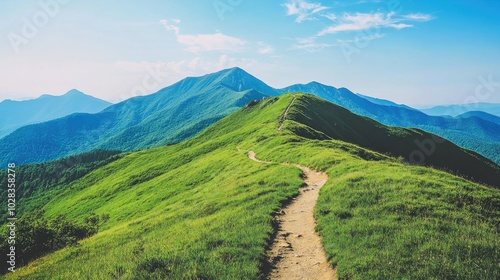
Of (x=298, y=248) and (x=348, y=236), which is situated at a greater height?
(x=348, y=236)

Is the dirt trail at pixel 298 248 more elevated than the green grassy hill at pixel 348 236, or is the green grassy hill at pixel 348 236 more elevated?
the green grassy hill at pixel 348 236

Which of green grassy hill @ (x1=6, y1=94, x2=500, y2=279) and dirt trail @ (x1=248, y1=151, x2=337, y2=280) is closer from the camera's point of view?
green grassy hill @ (x1=6, y1=94, x2=500, y2=279)

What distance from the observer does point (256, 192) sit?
1055 inches

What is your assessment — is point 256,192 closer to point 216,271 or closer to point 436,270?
point 216,271

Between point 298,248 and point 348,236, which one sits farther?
point 298,248

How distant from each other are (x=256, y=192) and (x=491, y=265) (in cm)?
1753

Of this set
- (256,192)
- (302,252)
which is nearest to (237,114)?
(256,192)

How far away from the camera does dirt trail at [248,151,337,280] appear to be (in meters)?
13.6

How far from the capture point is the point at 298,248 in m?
16.3

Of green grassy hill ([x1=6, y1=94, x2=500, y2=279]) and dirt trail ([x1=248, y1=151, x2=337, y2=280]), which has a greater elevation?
green grassy hill ([x1=6, y1=94, x2=500, y2=279])

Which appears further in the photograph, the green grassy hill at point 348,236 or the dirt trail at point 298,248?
the dirt trail at point 298,248

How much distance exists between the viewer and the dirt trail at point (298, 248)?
13.6 meters

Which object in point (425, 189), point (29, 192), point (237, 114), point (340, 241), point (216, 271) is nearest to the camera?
point (216, 271)

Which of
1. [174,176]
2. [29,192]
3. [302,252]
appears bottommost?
[29,192]
